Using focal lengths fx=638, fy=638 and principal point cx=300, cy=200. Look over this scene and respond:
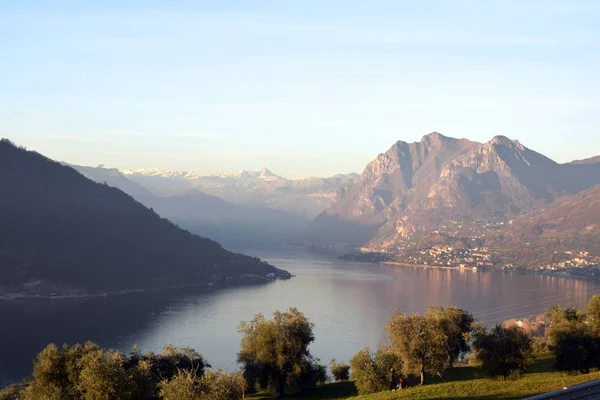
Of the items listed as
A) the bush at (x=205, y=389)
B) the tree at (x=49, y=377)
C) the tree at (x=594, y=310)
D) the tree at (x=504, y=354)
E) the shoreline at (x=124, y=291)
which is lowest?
the shoreline at (x=124, y=291)

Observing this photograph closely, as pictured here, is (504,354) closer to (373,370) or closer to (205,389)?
(373,370)

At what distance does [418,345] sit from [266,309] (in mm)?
61972

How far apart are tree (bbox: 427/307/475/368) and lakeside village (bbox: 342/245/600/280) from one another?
112 meters

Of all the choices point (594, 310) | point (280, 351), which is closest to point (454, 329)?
point (594, 310)

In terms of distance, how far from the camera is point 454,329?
36.1 meters

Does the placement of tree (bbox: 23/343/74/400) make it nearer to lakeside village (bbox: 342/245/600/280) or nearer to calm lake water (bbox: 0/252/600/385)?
calm lake water (bbox: 0/252/600/385)

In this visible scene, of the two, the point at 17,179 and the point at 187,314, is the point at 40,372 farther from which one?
the point at 17,179

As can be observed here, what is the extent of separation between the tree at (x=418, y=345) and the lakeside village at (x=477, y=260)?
121 meters

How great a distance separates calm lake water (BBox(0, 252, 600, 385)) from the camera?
66.0 meters

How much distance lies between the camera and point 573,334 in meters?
28.5

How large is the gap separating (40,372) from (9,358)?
1278 inches

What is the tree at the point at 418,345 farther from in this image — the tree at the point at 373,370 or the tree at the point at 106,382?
the tree at the point at 106,382

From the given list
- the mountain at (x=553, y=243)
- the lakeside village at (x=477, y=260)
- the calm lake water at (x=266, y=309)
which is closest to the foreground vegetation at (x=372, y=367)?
the calm lake water at (x=266, y=309)

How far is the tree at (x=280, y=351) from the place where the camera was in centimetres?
3381
